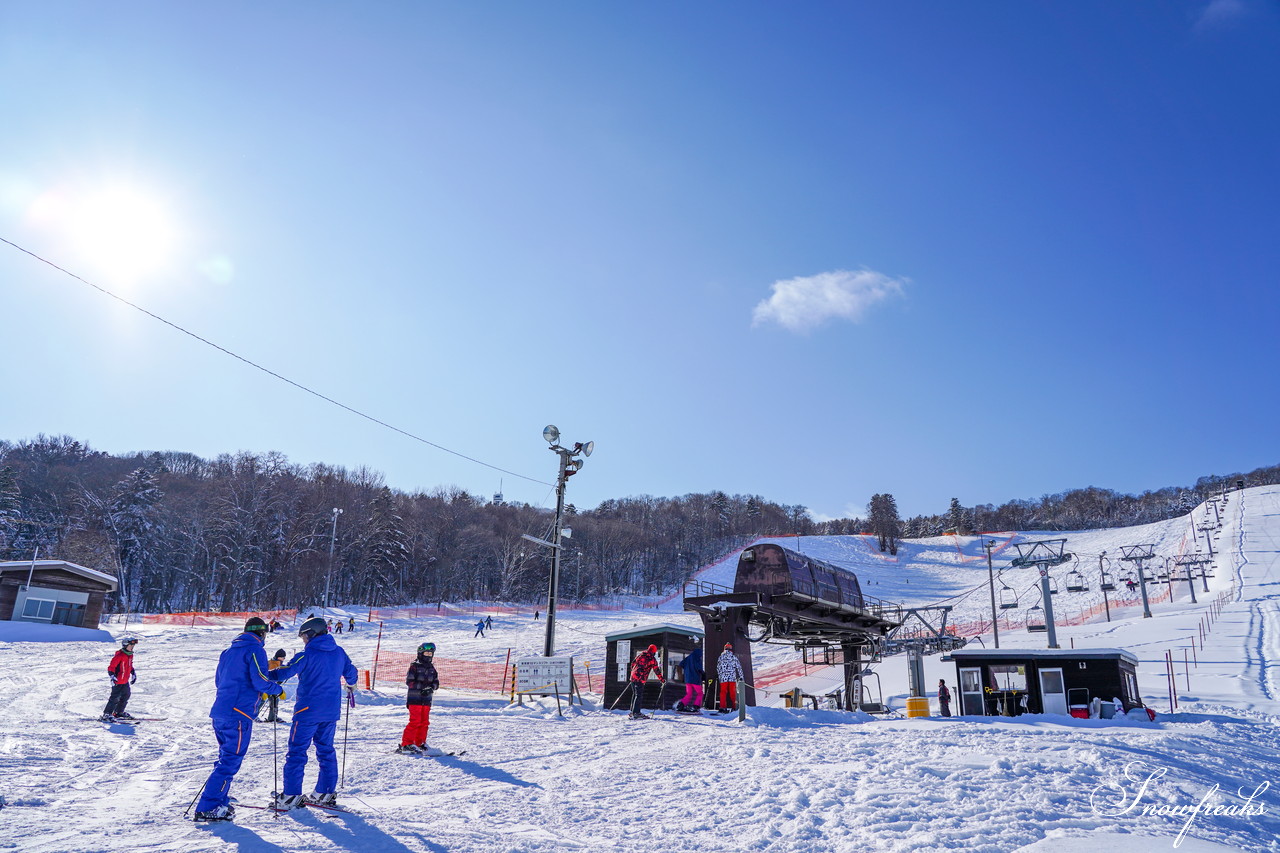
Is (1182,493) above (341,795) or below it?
above

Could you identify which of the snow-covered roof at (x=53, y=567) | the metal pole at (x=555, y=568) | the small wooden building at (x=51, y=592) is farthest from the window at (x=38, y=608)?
the metal pole at (x=555, y=568)

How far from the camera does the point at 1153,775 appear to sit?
8469mm

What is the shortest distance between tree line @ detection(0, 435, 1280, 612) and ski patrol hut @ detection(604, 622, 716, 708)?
28005 mm

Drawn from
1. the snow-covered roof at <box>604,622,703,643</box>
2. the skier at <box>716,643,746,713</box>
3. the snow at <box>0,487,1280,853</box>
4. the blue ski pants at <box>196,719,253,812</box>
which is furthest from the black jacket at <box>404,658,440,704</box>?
the snow-covered roof at <box>604,622,703,643</box>

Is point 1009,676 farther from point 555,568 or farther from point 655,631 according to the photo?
point 555,568

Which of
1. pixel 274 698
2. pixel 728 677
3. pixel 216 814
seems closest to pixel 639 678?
pixel 728 677

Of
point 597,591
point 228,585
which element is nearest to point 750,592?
point 228,585

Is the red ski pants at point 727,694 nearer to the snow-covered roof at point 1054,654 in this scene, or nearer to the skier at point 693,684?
the skier at point 693,684

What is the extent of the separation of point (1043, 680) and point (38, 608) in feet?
156

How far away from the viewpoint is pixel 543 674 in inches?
717

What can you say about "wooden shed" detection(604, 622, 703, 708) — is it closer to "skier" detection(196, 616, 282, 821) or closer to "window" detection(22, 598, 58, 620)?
"skier" detection(196, 616, 282, 821)

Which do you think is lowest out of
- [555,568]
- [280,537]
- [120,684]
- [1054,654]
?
[120,684]

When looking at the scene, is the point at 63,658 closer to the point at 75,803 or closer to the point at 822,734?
the point at 75,803

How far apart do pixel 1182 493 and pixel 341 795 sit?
17314 centimetres
